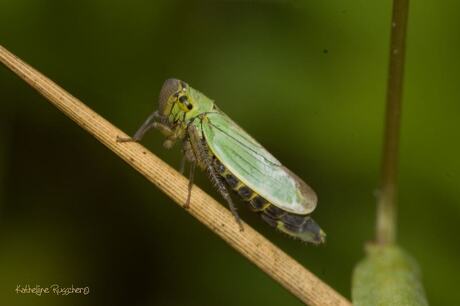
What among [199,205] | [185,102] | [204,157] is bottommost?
[204,157]

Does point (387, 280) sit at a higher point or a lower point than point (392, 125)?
lower

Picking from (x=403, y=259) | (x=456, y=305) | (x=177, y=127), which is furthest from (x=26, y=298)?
(x=456, y=305)

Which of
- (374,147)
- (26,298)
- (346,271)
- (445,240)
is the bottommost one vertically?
(26,298)

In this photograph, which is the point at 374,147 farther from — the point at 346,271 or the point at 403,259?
the point at 403,259

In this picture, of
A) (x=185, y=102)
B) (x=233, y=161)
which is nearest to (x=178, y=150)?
(x=185, y=102)

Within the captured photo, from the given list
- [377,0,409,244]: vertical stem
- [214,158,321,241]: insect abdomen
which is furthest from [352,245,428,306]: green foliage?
[214,158,321,241]: insect abdomen

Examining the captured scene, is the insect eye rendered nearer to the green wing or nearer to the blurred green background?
the green wing

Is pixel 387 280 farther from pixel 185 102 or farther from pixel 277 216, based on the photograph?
pixel 185 102

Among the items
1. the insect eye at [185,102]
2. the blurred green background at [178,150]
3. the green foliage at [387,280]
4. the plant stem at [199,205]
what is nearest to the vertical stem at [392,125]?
the green foliage at [387,280]
